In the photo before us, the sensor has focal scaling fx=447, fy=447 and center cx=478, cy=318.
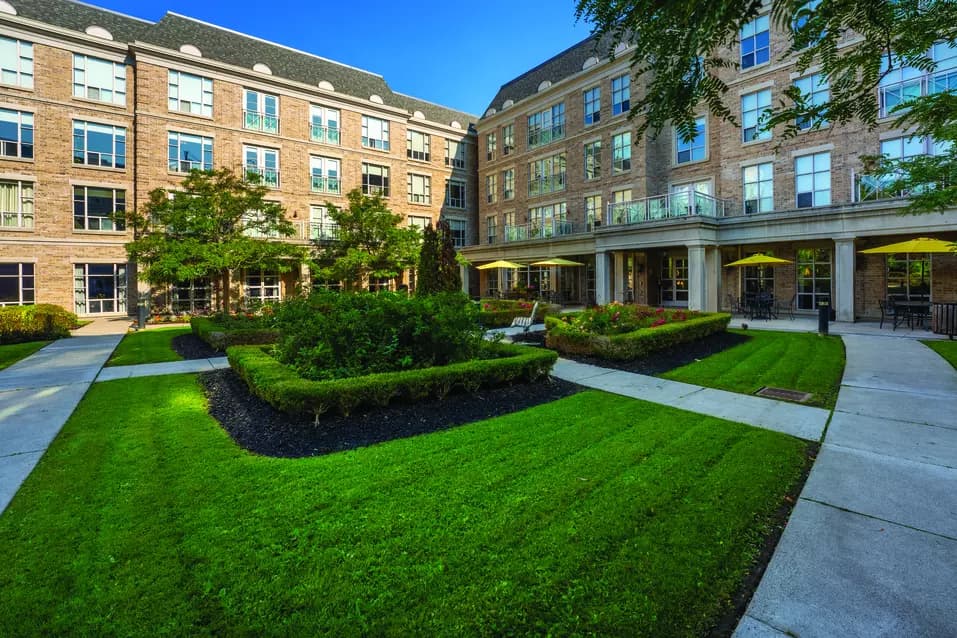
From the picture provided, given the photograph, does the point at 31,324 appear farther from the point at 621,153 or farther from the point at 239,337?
the point at 621,153

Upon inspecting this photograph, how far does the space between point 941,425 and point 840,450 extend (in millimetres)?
1900

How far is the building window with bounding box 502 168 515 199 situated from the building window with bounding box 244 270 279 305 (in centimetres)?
1744

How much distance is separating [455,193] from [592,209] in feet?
45.8

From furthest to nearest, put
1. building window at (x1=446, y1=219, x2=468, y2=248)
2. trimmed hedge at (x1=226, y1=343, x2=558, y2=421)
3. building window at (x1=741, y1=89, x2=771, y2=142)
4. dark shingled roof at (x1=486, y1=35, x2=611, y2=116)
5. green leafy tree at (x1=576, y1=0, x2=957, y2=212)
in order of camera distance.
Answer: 1. building window at (x1=446, y1=219, x2=468, y2=248)
2. dark shingled roof at (x1=486, y1=35, x2=611, y2=116)
3. building window at (x1=741, y1=89, x2=771, y2=142)
4. trimmed hedge at (x1=226, y1=343, x2=558, y2=421)
5. green leafy tree at (x1=576, y1=0, x2=957, y2=212)

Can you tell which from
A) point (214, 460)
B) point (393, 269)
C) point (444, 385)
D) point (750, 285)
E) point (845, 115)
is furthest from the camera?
point (393, 269)

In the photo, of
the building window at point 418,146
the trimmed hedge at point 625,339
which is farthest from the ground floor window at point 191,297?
the trimmed hedge at point 625,339

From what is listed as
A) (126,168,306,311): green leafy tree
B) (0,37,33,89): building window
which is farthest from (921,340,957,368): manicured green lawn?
(0,37,33,89): building window

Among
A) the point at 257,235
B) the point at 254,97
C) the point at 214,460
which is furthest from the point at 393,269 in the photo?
the point at 214,460

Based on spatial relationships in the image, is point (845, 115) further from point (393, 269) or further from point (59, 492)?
point (393, 269)

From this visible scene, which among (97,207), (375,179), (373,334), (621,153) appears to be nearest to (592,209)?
(621,153)

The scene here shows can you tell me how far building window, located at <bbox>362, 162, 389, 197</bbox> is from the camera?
106ft

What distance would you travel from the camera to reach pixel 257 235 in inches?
1086

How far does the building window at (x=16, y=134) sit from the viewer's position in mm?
21469

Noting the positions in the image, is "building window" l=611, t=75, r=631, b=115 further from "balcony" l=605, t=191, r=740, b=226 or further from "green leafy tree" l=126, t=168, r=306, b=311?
"green leafy tree" l=126, t=168, r=306, b=311
